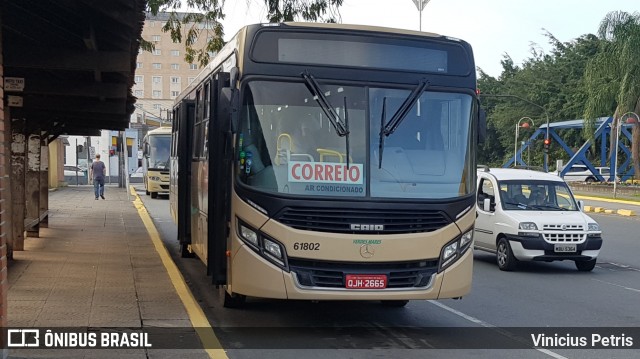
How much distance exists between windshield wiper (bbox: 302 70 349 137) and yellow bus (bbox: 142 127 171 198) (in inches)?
1051

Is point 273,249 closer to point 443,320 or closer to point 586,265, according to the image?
point 443,320

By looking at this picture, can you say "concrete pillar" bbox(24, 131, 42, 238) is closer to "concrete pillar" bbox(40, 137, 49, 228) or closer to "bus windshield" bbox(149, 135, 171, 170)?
"concrete pillar" bbox(40, 137, 49, 228)

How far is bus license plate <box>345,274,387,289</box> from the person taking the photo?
7.67 m

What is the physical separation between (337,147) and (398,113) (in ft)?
2.51

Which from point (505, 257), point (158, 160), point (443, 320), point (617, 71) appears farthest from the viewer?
point (617, 71)

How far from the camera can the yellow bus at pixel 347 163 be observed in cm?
765

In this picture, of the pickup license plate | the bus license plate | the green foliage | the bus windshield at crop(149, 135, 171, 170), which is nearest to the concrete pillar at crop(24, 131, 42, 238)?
the pickup license plate

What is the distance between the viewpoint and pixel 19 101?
40.9 feet

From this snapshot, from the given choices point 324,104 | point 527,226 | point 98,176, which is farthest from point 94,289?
point 98,176

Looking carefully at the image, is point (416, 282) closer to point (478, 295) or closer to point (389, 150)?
point (389, 150)

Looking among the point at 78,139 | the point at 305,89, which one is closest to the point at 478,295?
the point at 305,89

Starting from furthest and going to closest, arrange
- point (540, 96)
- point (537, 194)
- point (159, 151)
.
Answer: point (540, 96)
point (159, 151)
point (537, 194)

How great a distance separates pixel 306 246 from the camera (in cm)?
758

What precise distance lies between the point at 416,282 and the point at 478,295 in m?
3.83
